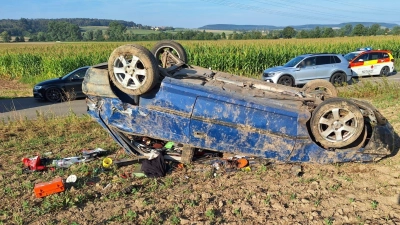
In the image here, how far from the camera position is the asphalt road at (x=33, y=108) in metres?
12.1

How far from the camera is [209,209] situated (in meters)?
4.66

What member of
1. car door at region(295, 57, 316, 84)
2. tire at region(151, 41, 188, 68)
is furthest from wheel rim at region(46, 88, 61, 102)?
car door at region(295, 57, 316, 84)

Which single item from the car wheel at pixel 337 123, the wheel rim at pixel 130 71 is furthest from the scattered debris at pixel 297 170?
the wheel rim at pixel 130 71

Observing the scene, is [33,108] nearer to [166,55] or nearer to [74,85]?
[74,85]

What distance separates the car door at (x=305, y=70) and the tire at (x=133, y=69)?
41.8 feet

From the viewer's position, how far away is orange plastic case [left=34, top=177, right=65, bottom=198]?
512cm

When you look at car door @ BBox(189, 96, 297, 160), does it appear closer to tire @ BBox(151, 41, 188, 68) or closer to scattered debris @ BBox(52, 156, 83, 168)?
scattered debris @ BBox(52, 156, 83, 168)

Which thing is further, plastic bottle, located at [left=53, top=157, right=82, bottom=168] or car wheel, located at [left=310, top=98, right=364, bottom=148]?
plastic bottle, located at [left=53, top=157, right=82, bottom=168]

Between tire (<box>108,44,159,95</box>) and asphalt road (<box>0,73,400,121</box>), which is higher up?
A: tire (<box>108,44,159,95</box>)

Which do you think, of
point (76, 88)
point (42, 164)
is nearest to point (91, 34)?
point (76, 88)

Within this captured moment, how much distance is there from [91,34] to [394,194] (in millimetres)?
88541

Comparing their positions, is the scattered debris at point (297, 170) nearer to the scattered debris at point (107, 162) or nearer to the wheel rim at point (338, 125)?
the wheel rim at point (338, 125)

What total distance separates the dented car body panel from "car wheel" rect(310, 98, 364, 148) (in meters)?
0.15

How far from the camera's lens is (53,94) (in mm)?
15484
